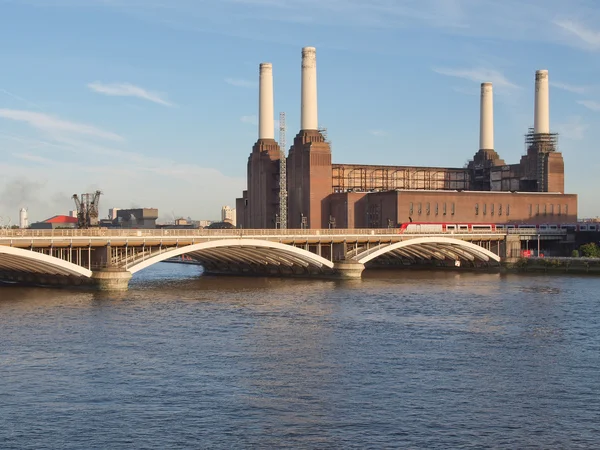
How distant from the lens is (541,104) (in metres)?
140

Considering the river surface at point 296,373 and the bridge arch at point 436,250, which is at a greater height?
the bridge arch at point 436,250

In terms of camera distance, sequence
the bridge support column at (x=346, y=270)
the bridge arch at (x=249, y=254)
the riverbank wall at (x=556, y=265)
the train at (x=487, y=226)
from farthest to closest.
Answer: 1. the train at (x=487, y=226)
2. the riverbank wall at (x=556, y=265)
3. the bridge support column at (x=346, y=270)
4. the bridge arch at (x=249, y=254)

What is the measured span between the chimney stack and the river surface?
6542 centimetres

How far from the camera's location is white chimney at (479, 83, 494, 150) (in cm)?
14475

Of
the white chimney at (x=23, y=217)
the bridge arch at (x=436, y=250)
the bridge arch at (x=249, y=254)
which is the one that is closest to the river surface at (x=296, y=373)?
the bridge arch at (x=249, y=254)

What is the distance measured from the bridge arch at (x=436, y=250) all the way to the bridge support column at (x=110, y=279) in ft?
95.3

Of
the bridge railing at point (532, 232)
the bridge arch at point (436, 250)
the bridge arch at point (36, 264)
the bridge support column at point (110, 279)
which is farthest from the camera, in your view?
the bridge railing at point (532, 232)

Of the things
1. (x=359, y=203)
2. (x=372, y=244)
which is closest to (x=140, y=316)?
(x=372, y=244)

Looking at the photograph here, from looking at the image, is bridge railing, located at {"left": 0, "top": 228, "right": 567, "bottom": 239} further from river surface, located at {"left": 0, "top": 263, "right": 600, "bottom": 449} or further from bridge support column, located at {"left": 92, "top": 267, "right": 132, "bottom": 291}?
river surface, located at {"left": 0, "top": 263, "right": 600, "bottom": 449}

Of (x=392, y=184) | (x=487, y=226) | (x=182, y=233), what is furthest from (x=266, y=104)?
(x=182, y=233)

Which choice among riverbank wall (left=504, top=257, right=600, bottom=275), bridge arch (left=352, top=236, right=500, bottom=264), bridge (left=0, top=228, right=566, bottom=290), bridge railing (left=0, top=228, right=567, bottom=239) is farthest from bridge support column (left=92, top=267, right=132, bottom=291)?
riverbank wall (left=504, top=257, right=600, bottom=275)

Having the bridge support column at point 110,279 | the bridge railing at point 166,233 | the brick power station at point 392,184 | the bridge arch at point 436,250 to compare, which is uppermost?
the brick power station at point 392,184

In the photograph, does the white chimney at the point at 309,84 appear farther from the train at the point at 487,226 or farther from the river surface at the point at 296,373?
the river surface at the point at 296,373

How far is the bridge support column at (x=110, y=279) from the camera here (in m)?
71.8
